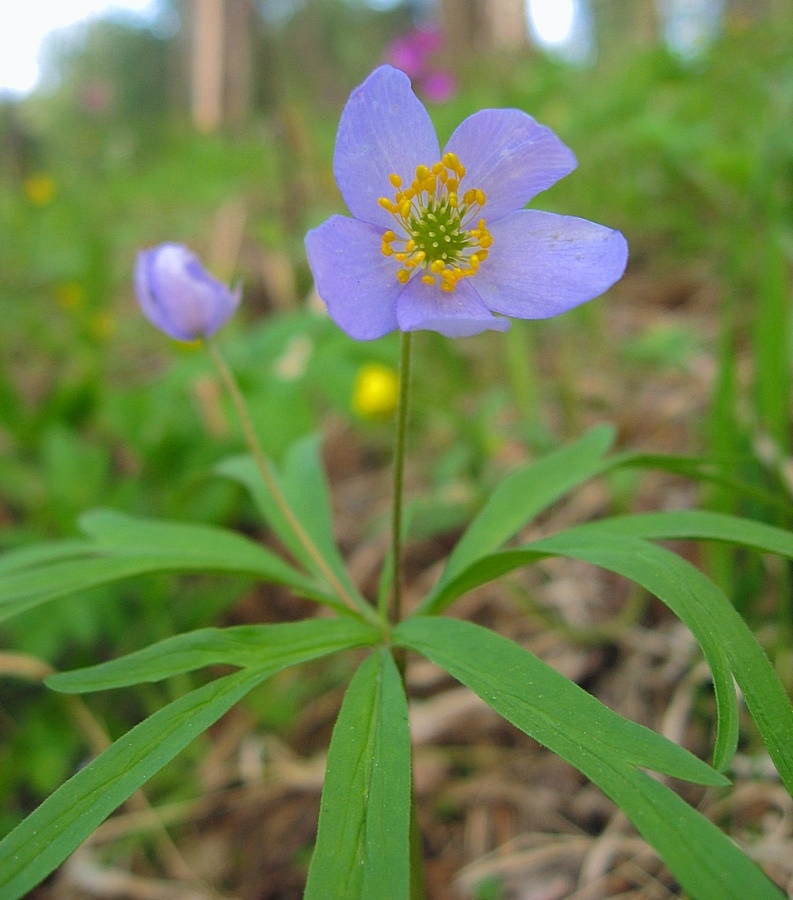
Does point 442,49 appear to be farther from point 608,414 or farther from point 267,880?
point 267,880

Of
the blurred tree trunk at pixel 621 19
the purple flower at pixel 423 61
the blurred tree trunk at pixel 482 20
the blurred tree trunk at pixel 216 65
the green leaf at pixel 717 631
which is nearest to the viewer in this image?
the green leaf at pixel 717 631

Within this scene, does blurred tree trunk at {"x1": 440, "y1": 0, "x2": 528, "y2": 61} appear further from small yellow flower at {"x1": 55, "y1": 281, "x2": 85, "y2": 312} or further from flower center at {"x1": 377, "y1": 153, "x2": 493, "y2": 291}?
flower center at {"x1": 377, "y1": 153, "x2": 493, "y2": 291}

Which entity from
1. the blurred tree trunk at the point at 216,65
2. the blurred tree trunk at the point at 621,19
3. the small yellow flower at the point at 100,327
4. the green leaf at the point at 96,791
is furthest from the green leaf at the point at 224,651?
the blurred tree trunk at the point at 621,19

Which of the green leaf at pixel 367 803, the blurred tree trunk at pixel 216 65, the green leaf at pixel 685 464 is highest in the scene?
the blurred tree trunk at pixel 216 65

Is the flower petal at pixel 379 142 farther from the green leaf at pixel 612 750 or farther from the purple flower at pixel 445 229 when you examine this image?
the green leaf at pixel 612 750

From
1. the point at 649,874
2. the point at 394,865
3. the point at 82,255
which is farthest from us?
the point at 82,255

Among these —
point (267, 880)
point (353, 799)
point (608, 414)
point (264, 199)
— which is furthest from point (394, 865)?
point (264, 199)

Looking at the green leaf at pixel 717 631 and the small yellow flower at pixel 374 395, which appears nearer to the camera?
the green leaf at pixel 717 631
